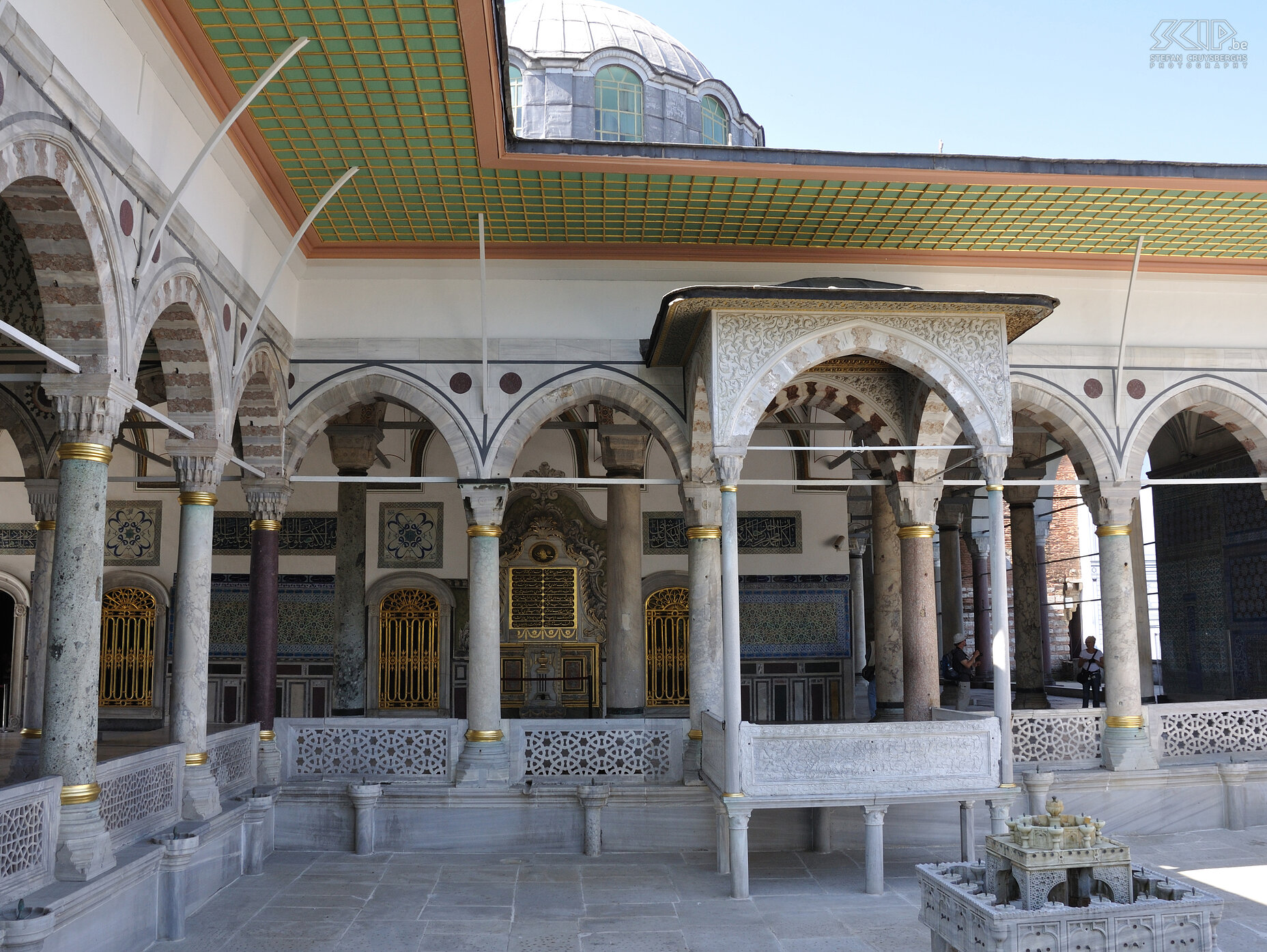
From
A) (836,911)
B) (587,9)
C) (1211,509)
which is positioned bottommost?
(836,911)

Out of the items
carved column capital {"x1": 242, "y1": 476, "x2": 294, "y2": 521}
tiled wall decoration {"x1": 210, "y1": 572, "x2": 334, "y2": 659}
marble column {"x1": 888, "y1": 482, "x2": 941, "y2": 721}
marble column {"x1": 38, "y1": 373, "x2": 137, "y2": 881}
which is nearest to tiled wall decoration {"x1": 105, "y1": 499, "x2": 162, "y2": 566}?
tiled wall decoration {"x1": 210, "y1": 572, "x2": 334, "y2": 659}

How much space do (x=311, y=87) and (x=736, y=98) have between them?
350 inches

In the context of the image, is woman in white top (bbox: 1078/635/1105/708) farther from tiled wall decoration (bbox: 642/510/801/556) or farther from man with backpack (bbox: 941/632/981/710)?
tiled wall decoration (bbox: 642/510/801/556)

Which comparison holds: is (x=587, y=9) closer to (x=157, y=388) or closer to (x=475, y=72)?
(x=157, y=388)

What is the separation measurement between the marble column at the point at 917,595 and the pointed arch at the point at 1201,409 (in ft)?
4.79

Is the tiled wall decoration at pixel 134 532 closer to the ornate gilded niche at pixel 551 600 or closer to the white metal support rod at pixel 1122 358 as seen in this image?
the ornate gilded niche at pixel 551 600

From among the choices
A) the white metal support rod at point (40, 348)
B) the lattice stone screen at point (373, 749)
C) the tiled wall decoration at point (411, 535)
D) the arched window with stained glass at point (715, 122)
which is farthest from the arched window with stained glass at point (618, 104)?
the white metal support rod at point (40, 348)

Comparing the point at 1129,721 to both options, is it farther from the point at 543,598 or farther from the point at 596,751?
the point at 543,598

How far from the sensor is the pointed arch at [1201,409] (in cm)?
798

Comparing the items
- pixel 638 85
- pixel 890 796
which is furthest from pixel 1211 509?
pixel 638 85

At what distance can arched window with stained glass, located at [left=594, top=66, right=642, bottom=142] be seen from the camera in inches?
480

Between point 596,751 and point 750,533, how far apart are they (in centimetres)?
422

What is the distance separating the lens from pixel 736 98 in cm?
1355

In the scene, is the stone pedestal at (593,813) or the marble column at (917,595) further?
the marble column at (917,595)
